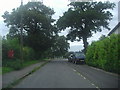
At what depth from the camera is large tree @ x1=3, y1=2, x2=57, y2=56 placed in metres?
69.2

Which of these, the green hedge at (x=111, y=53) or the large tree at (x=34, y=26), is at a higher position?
the large tree at (x=34, y=26)

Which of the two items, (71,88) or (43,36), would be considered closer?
(71,88)

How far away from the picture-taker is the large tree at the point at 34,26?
69188 mm

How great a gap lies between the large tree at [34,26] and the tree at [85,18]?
3.64 m

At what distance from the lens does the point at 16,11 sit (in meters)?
70.5

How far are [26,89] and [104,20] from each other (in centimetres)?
5816

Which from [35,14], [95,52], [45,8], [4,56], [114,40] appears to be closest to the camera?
[114,40]

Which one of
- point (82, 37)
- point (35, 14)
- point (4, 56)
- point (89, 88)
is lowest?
point (89, 88)

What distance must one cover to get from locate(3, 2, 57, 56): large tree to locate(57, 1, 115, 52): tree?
3636 millimetres

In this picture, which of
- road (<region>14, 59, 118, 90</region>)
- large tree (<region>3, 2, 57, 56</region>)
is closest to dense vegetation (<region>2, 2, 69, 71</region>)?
large tree (<region>3, 2, 57, 56</region>)

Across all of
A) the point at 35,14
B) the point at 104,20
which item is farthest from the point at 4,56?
the point at 104,20

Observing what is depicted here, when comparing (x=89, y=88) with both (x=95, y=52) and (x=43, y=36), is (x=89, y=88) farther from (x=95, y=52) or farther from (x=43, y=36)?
(x=43, y=36)

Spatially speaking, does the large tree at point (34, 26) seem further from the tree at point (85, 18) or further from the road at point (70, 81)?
the road at point (70, 81)

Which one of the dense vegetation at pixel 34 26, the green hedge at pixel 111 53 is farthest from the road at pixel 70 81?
the dense vegetation at pixel 34 26
